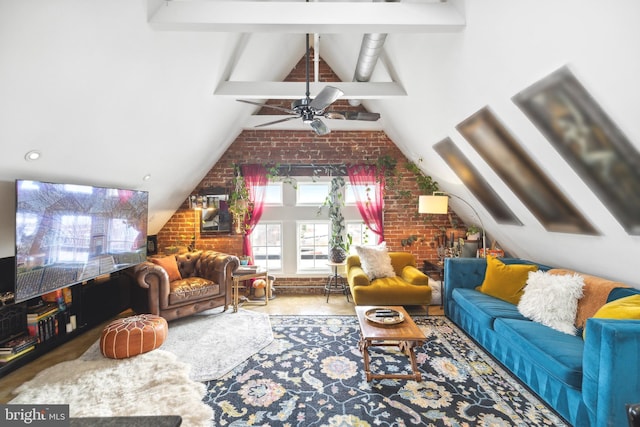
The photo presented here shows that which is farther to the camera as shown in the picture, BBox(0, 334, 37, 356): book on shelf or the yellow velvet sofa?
the yellow velvet sofa

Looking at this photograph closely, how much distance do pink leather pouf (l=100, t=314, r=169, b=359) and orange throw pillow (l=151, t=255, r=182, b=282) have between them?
959mm

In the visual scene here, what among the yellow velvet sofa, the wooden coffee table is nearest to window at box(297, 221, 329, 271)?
the yellow velvet sofa

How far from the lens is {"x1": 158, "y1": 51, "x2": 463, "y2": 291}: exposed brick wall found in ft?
16.6

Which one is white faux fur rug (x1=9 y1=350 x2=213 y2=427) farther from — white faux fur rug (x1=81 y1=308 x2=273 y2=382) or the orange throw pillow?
the orange throw pillow

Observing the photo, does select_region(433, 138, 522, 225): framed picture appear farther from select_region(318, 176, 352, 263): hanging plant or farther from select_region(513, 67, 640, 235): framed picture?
select_region(318, 176, 352, 263): hanging plant

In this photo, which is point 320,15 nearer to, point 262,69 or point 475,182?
point 262,69

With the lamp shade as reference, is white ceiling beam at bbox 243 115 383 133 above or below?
above

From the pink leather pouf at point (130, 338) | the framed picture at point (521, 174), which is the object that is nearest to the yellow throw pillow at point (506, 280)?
the framed picture at point (521, 174)

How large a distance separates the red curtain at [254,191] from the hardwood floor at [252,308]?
Answer: 3.35 feet

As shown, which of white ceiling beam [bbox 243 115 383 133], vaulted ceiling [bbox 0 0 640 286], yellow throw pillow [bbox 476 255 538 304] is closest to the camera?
vaulted ceiling [bbox 0 0 640 286]

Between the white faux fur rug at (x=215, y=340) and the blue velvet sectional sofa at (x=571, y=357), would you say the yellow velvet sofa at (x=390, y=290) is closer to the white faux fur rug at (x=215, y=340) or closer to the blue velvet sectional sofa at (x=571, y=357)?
the blue velvet sectional sofa at (x=571, y=357)

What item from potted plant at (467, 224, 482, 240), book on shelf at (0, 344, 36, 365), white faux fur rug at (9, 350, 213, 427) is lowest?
white faux fur rug at (9, 350, 213, 427)

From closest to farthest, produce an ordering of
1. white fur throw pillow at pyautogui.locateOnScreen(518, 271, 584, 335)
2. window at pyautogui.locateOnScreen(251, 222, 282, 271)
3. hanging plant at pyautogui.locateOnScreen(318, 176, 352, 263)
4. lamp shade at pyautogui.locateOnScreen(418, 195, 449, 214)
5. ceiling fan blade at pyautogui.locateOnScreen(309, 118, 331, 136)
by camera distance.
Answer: white fur throw pillow at pyautogui.locateOnScreen(518, 271, 584, 335), ceiling fan blade at pyautogui.locateOnScreen(309, 118, 331, 136), lamp shade at pyautogui.locateOnScreen(418, 195, 449, 214), hanging plant at pyautogui.locateOnScreen(318, 176, 352, 263), window at pyautogui.locateOnScreen(251, 222, 282, 271)

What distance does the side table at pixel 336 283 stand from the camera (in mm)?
4758
